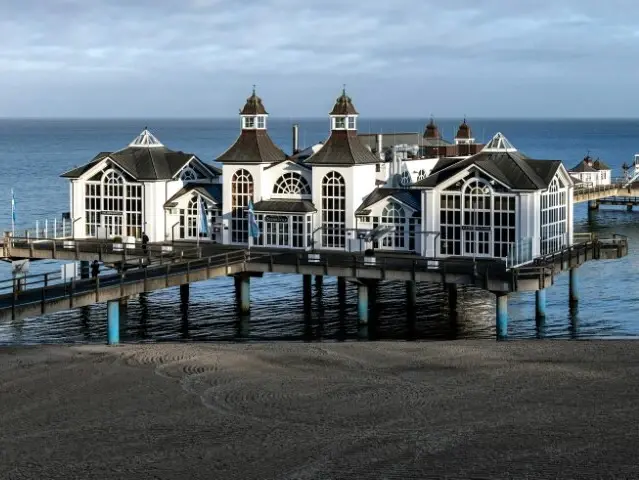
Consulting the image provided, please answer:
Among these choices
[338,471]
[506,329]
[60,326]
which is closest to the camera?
[338,471]

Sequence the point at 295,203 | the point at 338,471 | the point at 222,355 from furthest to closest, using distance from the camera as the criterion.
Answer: the point at 295,203 < the point at 222,355 < the point at 338,471

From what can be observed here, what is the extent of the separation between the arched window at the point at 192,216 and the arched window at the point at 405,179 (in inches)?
396

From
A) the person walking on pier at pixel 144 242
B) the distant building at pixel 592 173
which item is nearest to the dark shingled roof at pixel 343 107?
the person walking on pier at pixel 144 242

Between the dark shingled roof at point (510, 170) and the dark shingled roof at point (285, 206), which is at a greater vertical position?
the dark shingled roof at point (510, 170)

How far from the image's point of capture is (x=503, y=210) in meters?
52.7

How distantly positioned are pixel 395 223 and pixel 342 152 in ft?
13.5

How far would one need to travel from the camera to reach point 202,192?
199 ft

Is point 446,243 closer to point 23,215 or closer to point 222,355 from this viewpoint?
point 222,355

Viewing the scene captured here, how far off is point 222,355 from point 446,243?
16980 mm

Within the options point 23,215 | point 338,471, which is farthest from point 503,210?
point 23,215

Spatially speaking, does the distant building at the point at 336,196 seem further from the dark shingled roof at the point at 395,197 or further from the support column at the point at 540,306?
the support column at the point at 540,306

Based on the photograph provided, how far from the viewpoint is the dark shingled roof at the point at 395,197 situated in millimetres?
55625

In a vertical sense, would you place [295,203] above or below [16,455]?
above

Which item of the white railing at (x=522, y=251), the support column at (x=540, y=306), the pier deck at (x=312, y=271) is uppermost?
the white railing at (x=522, y=251)
